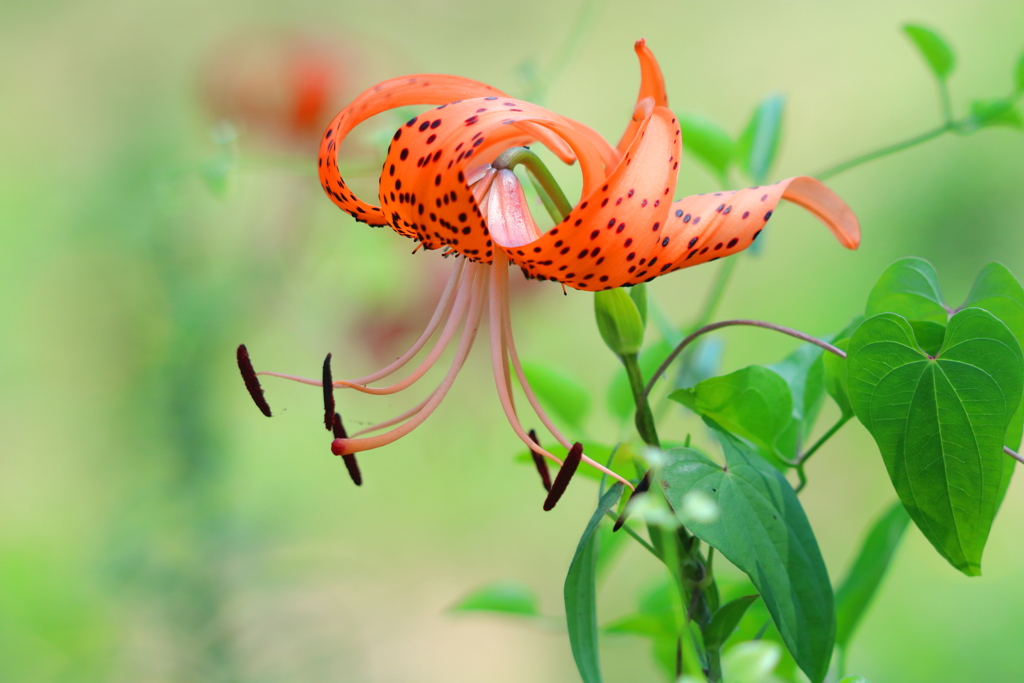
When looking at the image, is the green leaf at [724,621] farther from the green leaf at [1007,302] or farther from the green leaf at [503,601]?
the green leaf at [503,601]

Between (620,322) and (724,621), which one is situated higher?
(620,322)

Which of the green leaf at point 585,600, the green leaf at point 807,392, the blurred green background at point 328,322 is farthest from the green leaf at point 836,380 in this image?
the blurred green background at point 328,322

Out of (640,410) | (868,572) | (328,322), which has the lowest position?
(868,572)

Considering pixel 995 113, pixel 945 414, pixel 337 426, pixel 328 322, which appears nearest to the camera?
pixel 945 414

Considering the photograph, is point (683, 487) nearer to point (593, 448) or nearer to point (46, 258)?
point (593, 448)

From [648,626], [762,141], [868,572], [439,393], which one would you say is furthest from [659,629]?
[762,141]

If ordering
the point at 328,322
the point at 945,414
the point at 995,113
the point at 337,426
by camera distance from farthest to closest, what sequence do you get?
the point at 328,322
the point at 995,113
the point at 337,426
the point at 945,414

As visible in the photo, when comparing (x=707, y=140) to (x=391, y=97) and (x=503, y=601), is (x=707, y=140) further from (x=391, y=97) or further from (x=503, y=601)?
(x=503, y=601)

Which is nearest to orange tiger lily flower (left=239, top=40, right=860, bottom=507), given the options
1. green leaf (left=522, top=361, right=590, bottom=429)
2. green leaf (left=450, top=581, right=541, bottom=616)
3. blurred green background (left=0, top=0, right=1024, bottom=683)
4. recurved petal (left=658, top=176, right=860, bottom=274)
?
recurved petal (left=658, top=176, right=860, bottom=274)
